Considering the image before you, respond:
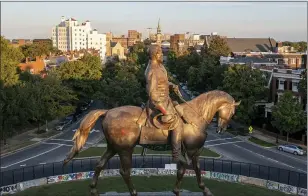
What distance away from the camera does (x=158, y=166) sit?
35.3 meters

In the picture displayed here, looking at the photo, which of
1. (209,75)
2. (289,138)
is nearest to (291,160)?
(289,138)

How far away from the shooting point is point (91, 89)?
2544 inches

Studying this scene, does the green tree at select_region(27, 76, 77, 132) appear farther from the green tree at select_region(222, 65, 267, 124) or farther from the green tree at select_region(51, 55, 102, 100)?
the green tree at select_region(222, 65, 267, 124)

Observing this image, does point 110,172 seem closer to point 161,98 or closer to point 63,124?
point 161,98

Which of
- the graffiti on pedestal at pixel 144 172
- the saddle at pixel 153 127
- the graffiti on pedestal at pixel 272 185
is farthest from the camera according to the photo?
the graffiti on pedestal at pixel 144 172

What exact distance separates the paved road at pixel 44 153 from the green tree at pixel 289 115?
22.1 metres

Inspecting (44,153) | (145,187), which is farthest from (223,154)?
(44,153)

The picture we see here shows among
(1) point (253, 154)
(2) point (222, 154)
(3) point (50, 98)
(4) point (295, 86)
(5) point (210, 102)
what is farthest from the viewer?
(3) point (50, 98)

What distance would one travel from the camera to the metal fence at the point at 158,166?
32.4 m

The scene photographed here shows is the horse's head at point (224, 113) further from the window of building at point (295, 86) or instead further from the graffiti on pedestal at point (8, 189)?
the window of building at point (295, 86)

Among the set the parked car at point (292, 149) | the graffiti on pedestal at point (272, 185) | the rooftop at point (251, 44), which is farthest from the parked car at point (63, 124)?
the rooftop at point (251, 44)

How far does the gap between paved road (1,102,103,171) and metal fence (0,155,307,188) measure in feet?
13.5

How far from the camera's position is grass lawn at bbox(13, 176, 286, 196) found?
93.7 feet

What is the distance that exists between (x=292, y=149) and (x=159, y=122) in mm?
30237
